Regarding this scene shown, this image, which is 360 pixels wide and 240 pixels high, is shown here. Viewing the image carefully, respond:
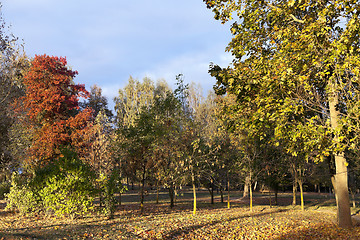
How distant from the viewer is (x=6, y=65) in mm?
11758

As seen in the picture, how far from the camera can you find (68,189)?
477 inches

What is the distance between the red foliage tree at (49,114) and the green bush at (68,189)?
14.4 feet

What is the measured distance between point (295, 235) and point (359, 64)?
5.78m

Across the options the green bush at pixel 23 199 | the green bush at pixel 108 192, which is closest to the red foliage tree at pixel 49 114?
the green bush at pixel 23 199

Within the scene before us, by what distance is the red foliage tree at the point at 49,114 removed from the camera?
54.2 ft

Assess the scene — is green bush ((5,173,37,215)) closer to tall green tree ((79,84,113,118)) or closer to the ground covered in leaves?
the ground covered in leaves

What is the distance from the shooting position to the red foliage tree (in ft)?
54.2

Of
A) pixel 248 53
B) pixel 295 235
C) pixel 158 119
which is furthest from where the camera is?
pixel 158 119

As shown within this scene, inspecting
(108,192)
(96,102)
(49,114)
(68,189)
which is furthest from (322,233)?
(96,102)

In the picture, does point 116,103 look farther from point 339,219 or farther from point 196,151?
point 339,219

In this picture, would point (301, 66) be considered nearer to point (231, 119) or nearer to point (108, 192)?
point (231, 119)

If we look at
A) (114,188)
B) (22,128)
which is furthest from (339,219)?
(22,128)

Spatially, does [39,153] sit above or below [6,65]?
below

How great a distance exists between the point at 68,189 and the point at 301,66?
1052 centimetres
